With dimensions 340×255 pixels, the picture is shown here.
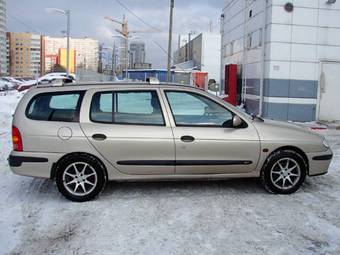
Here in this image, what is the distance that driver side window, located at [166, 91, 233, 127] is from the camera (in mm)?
6016

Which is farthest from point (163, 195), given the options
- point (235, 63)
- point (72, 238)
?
point (235, 63)

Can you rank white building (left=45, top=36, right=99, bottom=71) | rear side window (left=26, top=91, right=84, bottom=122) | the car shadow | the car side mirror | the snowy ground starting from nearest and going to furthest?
the snowy ground
rear side window (left=26, top=91, right=84, bottom=122)
the car side mirror
the car shadow
white building (left=45, top=36, right=99, bottom=71)

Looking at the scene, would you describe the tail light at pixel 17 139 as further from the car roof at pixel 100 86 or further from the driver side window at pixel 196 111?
the driver side window at pixel 196 111

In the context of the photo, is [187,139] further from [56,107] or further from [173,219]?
[56,107]

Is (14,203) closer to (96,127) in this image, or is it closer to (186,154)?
(96,127)

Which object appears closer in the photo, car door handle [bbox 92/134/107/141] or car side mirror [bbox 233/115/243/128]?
car door handle [bbox 92/134/107/141]

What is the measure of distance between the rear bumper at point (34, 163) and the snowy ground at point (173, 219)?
42 centimetres

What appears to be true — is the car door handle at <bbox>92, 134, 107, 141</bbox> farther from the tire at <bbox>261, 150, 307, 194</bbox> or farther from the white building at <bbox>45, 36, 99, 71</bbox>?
the white building at <bbox>45, 36, 99, 71</bbox>

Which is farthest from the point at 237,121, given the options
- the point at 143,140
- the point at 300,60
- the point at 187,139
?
the point at 300,60

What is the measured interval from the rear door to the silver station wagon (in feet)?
0.04

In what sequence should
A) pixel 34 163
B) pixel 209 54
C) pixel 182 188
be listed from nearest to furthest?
pixel 34 163 → pixel 182 188 → pixel 209 54

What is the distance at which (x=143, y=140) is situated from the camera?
229 inches

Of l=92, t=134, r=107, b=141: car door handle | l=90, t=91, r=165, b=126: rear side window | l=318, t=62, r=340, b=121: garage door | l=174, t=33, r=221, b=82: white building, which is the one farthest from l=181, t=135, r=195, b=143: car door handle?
l=174, t=33, r=221, b=82: white building

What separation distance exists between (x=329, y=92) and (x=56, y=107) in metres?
12.1
